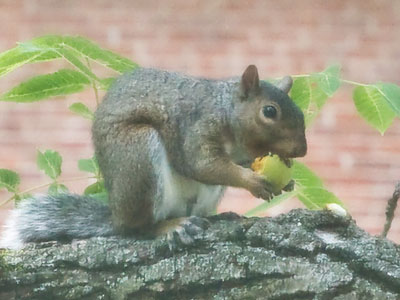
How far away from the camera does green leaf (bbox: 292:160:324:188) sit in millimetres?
1475

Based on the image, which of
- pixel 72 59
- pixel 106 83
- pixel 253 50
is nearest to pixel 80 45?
pixel 72 59

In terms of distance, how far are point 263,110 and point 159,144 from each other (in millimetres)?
198

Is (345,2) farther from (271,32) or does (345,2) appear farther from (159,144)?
(159,144)

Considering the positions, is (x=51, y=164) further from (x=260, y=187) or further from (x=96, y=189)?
(x=260, y=187)

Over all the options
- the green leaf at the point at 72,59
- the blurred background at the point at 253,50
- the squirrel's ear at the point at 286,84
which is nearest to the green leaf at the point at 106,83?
the green leaf at the point at 72,59

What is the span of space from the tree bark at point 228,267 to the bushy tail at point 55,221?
0.45 ft

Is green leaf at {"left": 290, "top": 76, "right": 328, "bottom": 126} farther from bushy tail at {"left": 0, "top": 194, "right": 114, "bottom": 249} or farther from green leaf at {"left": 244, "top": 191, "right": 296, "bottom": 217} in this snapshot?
bushy tail at {"left": 0, "top": 194, "right": 114, "bottom": 249}

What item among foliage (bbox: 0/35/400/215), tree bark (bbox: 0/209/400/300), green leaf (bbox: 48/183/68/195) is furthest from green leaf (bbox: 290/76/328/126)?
green leaf (bbox: 48/183/68/195)

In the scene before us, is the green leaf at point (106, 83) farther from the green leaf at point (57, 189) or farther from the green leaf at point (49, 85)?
the green leaf at point (57, 189)

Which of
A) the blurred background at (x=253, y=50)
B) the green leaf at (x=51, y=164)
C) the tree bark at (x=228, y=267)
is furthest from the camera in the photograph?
the blurred background at (x=253, y=50)

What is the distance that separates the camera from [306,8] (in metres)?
3.49

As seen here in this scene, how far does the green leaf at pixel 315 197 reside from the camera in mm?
1446

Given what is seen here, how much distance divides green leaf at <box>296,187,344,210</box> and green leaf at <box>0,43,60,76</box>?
18.4 inches

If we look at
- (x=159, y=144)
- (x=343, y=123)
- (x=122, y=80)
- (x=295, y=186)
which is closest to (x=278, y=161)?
(x=295, y=186)
